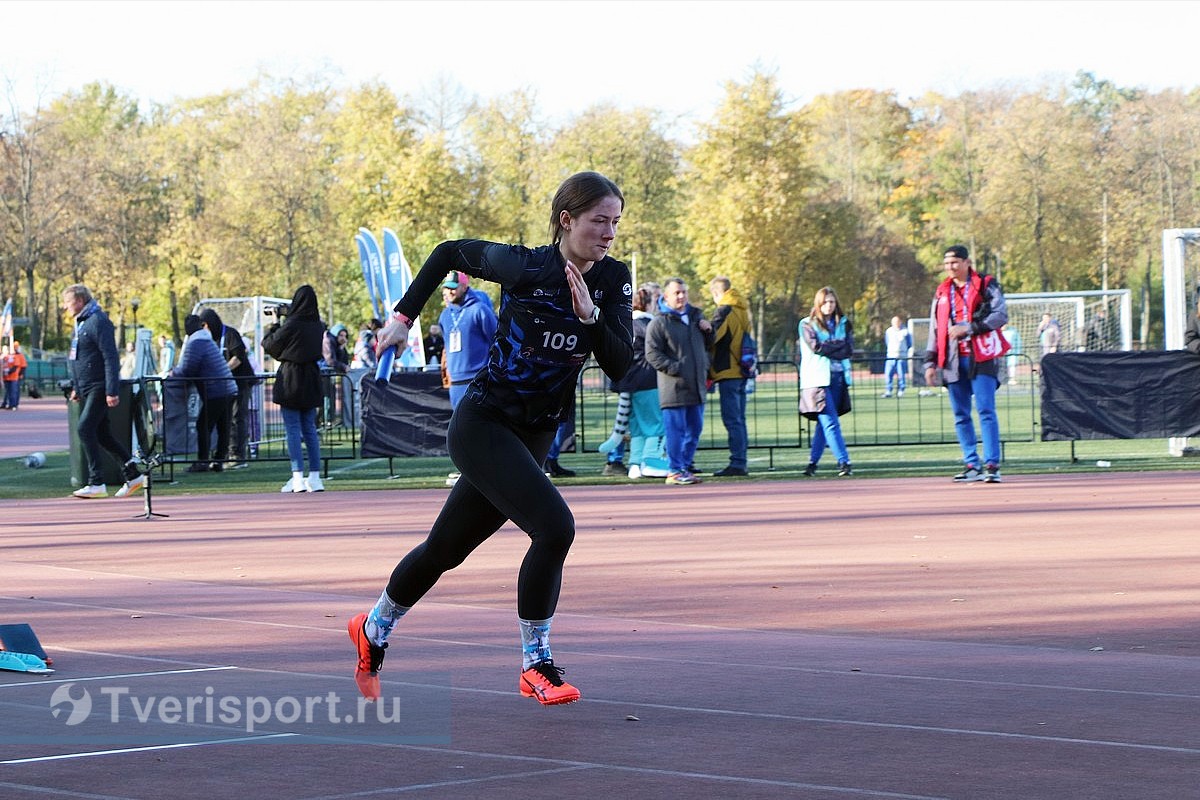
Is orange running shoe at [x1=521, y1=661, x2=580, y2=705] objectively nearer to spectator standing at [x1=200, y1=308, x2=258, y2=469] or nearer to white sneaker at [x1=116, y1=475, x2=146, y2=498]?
white sneaker at [x1=116, y1=475, x2=146, y2=498]

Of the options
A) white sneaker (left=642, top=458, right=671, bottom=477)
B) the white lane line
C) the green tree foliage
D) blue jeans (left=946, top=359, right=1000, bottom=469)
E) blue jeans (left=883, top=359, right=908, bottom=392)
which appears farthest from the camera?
the green tree foliage

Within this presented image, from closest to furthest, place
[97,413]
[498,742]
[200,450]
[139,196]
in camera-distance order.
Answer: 1. [498,742]
2. [97,413]
3. [200,450]
4. [139,196]

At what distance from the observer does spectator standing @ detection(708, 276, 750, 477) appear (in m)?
16.1

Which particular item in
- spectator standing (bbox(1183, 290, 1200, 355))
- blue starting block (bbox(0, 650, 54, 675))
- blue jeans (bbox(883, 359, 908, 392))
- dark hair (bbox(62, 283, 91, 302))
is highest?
dark hair (bbox(62, 283, 91, 302))

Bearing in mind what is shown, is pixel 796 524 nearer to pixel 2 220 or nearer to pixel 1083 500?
pixel 1083 500

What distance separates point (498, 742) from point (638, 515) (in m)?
7.97

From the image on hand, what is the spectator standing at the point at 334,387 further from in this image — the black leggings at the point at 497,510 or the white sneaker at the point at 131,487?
the black leggings at the point at 497,510

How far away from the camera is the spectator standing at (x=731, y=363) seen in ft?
53.0

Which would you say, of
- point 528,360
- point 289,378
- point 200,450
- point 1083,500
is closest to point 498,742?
point 528,360

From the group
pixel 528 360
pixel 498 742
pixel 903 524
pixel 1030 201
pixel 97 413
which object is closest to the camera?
pixel 498 742

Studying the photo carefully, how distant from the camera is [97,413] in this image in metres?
15.2
